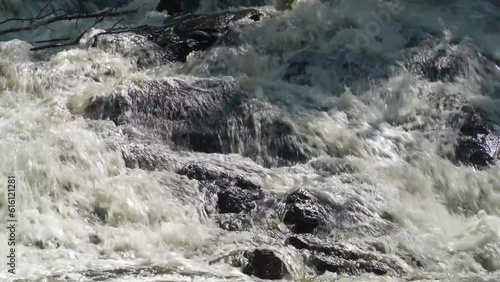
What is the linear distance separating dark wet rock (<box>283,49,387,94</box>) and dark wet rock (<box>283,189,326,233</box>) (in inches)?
108

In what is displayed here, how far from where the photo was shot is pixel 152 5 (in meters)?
12.4

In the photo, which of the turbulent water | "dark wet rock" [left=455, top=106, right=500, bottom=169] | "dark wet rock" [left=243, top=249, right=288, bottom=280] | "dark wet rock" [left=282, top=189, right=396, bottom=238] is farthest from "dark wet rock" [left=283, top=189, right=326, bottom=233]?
"dark wet rock" [left=455, top=106, right=500, bottom=169]

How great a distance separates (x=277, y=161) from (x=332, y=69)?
6.90ft

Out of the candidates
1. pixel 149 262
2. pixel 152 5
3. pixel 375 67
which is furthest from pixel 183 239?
pixel 152 5

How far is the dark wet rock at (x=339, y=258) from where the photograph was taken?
237 inches

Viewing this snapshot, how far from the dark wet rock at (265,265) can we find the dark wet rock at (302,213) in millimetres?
732

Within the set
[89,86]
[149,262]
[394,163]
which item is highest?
[89,86]

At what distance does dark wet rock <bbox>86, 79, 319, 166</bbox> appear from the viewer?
26.2ft

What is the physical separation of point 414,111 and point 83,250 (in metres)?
4.55

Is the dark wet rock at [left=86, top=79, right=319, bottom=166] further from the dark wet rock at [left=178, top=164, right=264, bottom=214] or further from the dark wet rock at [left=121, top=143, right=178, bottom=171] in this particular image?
the dark wet rock at [left=178, top=164, right=264, bottom=214]

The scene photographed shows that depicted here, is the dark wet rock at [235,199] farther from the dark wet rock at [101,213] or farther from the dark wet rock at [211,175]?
the dark wet rock at [101,213]

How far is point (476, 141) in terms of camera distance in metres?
8.48

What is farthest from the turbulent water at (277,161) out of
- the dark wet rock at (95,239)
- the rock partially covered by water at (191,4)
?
the rock partially covered by water at (191,4)

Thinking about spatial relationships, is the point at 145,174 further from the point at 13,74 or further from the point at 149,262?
the point at 13,74
